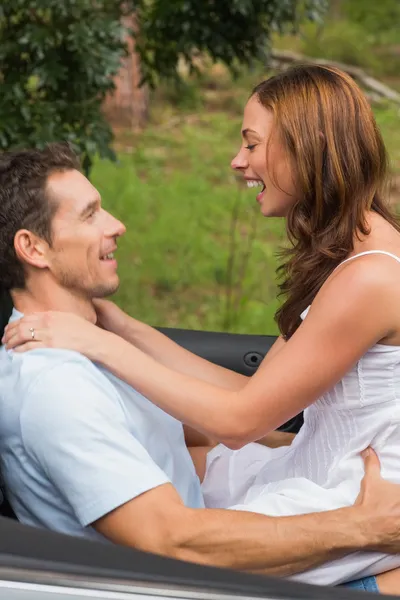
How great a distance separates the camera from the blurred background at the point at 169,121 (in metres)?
4.30

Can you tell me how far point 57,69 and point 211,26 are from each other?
2.63 feet

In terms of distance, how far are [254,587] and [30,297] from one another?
0.98 meters

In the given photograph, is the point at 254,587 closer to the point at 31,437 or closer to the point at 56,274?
the point at 31,437

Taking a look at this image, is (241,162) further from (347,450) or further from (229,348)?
(229,348)

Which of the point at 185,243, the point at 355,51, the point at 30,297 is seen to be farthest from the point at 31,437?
the point at 355,51

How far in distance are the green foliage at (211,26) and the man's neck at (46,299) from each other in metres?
2.29

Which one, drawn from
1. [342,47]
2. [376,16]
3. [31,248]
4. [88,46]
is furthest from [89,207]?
[376,16]

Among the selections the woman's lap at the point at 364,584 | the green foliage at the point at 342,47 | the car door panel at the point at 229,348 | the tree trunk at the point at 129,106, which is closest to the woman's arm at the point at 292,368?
the woman's lap at the point at 364,584

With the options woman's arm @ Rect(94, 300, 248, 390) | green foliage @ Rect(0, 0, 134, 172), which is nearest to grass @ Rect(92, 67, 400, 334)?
green foliage @ Rect(0, 0, 134, 172)

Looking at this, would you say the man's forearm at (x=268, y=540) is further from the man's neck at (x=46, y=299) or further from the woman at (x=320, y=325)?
the man's neck at (x=46, y=299)

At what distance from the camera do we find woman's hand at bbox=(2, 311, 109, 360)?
2270 mm

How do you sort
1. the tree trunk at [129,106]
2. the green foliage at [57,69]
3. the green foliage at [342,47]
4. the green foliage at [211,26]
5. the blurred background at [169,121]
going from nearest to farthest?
the green foliage at [57,69] → the blurred background at [169,121] → the green foliage at [211,26] → the tree trunk at [129,106] → the green foliage at [342,47]

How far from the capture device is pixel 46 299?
2.44 meters

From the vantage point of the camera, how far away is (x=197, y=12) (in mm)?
4566
